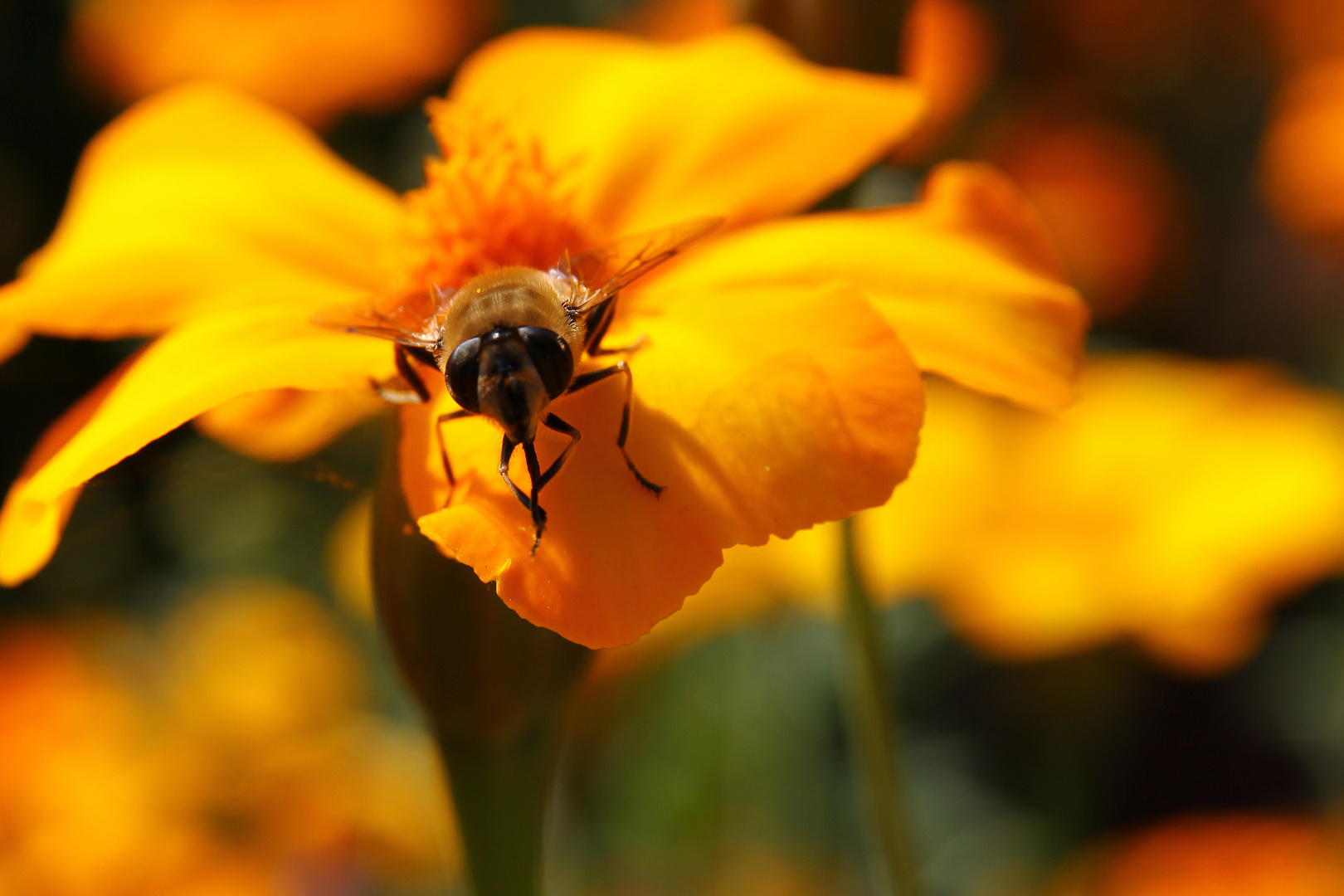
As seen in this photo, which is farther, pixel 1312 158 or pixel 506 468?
pixel 1312 158

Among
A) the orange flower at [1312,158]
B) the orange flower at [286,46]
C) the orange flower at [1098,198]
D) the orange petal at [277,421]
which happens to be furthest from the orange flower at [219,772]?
the orange flower at [1312,158]

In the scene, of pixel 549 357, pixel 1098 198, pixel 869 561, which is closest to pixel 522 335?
pixel 549 357

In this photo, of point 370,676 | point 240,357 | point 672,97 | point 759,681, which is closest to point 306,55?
point 370,676

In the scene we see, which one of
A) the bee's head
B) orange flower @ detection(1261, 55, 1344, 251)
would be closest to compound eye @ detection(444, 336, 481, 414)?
the bee's head

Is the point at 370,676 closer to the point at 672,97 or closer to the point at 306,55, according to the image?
the point at 672,97

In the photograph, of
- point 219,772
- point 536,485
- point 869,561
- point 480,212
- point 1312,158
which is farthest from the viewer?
point 1312,158

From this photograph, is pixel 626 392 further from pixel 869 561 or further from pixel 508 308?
pixel 869 561
